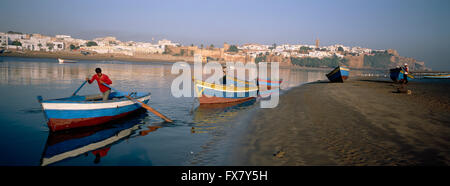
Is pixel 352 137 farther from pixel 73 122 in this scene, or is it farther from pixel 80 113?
pixel 73 122

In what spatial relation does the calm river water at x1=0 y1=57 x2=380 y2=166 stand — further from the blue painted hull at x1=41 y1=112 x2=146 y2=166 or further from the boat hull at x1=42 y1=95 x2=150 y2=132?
the boat hull at x1=42 y1=95 x2=150 y2=132

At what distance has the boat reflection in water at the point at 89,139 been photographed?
25.1 ft

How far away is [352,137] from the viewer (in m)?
7.79

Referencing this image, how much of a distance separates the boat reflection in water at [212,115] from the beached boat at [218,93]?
1.22 ft

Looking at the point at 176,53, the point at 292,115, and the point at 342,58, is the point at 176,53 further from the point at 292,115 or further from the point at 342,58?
the point at 292,115

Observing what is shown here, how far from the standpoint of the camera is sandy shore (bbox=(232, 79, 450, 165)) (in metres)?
6.20

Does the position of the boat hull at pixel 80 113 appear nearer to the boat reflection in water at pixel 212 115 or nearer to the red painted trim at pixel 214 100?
the boat reflection in water at pixel 212 115

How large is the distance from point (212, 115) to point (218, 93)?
11.8 feet

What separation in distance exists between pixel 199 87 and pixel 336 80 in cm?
1976

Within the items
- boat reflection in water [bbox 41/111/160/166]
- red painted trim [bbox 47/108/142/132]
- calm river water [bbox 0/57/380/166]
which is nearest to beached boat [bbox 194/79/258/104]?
calm river water [bbox 0/57/380/166]

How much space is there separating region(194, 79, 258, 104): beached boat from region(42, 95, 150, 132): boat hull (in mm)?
5689

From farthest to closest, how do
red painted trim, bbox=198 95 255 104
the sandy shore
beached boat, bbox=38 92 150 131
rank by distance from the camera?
red painted trim, bbox=198 95 255 104, beached boat, bbox=38 92 150 131, the sandy shore

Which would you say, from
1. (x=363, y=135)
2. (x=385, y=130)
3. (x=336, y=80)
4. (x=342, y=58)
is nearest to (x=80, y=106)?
(x=363, y=135)
